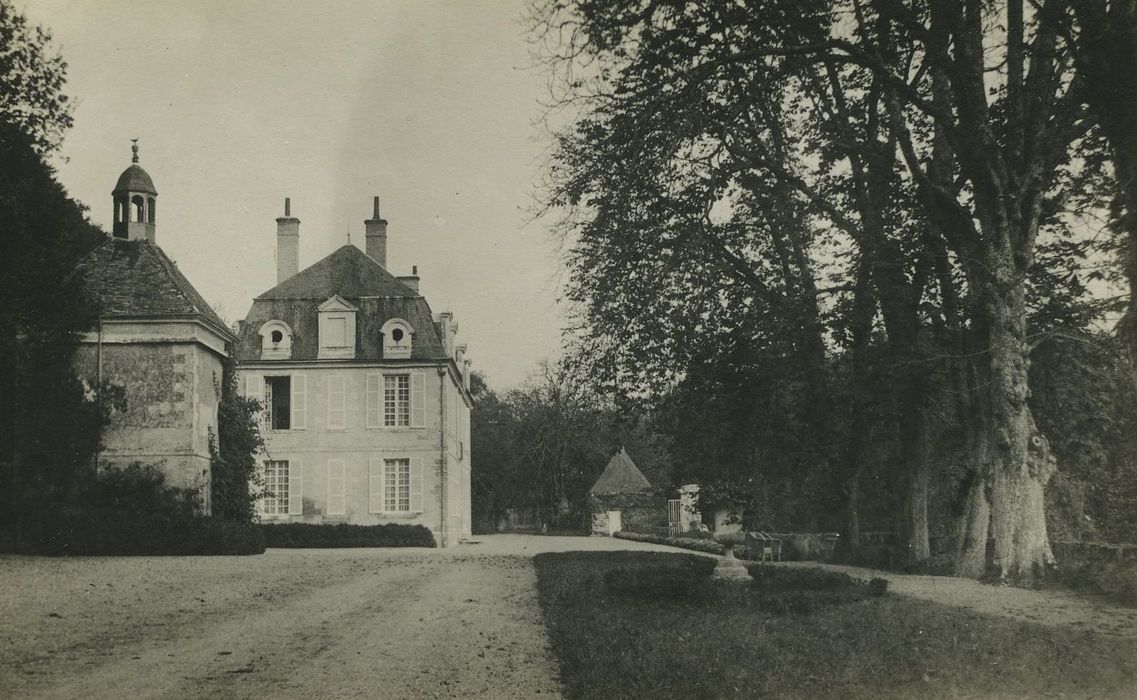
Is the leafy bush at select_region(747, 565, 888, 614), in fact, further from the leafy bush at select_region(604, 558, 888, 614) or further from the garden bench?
the garden bench

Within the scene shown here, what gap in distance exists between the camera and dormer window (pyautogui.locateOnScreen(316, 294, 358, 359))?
99.2 feet

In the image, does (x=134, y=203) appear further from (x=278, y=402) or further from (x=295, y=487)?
(x=295, y=487)

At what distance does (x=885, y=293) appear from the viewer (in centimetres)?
1426

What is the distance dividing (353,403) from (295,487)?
3.21 meters

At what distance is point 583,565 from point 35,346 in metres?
12.0

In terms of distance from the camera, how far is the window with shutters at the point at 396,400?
30.2 m

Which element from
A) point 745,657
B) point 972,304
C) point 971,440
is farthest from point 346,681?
point 971,440

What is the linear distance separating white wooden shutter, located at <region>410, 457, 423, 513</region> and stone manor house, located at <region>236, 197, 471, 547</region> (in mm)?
32

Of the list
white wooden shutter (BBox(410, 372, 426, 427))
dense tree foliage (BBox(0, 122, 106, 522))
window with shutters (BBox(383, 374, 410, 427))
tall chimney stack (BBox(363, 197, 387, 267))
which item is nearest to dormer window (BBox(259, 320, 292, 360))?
window with shutters (BBox(383, 374, 410, 427))

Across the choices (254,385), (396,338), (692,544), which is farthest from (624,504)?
(254,385)

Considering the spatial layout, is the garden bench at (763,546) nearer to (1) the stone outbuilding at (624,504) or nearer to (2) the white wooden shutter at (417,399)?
(2) the white wooden shutter at (417,399)

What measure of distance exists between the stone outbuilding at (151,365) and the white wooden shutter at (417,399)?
8.49 metres

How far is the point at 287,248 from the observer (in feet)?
109

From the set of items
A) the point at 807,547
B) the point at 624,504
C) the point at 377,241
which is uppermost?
the point at 377,241
